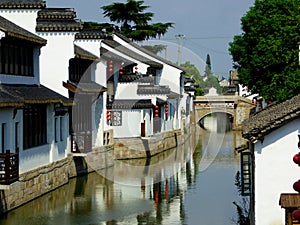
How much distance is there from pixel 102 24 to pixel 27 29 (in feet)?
83.7

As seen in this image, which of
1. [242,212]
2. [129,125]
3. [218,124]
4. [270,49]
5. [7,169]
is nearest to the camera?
[7,169]

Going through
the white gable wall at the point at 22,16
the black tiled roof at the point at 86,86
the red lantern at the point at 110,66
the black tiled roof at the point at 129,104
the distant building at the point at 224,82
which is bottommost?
the black tiled roof at the point at 129,104

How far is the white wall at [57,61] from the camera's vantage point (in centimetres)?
2503

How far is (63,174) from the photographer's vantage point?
2473 centimetres

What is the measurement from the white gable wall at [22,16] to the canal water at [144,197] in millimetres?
6145

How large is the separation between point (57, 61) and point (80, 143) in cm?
371

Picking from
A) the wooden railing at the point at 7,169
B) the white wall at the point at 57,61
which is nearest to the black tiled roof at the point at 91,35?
the white wall at the point at 57,61

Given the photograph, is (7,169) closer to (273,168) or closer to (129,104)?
(273,168)

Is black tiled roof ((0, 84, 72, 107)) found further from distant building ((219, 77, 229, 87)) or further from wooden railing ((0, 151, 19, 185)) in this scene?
distant building ((219, 77, 229, 87))

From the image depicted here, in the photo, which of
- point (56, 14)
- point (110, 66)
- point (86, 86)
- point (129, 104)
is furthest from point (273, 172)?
point (129, 104)

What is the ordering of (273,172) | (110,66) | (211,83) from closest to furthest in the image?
(273,172) < (110,66) < (211,83)

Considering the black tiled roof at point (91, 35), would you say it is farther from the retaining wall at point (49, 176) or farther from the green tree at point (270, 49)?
the green tree at point (270, 49)

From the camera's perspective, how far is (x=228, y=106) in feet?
216

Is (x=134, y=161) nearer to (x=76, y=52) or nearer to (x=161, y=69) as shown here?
(x=76, y=52)
